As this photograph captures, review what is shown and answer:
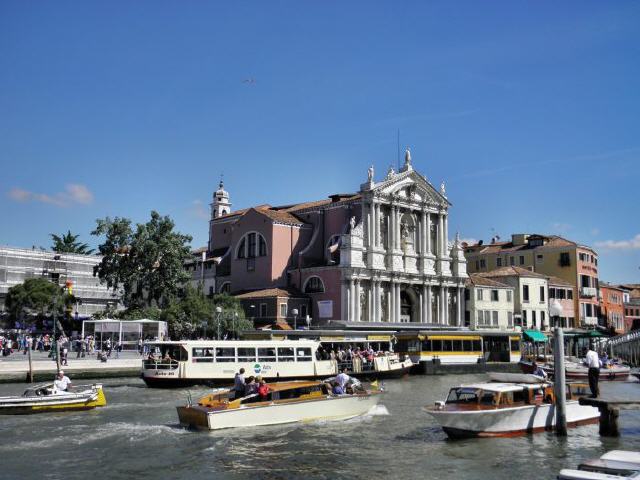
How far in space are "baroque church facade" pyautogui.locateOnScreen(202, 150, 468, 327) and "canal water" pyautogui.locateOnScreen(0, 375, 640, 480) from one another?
115ft

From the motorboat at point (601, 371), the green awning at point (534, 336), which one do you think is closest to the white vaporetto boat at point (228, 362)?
the motorboat at point (601, 371)

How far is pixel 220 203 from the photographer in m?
88.4

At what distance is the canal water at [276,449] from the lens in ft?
59.1

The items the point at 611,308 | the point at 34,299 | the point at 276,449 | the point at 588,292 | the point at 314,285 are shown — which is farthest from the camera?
the point at 611,308

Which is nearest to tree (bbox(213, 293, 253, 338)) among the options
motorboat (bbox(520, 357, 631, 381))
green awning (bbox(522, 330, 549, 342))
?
motorboat (bbox(520, 357, 631, 381))

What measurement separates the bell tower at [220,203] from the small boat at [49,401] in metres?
61.0

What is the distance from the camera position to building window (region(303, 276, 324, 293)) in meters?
63.3

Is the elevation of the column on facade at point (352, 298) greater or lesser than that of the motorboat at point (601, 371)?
greater

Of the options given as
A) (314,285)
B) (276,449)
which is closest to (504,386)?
(276,449)

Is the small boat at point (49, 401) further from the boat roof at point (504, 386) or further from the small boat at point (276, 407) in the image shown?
the boat roof at point (504, 386)

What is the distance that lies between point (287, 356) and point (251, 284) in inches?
1159

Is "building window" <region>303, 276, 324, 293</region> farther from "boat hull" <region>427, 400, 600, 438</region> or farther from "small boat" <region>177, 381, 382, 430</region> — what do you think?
"boat hull" <region>427, 400, 600, 438</region>

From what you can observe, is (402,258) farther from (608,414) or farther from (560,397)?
(560,397)

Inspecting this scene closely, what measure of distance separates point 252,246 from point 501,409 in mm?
47536
